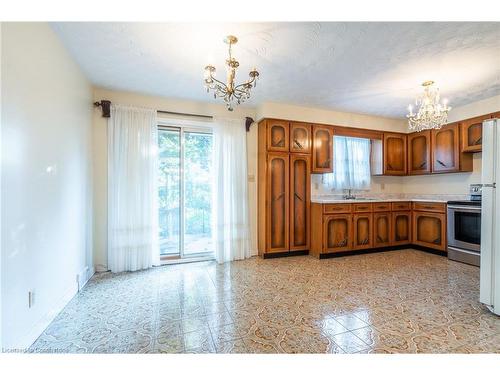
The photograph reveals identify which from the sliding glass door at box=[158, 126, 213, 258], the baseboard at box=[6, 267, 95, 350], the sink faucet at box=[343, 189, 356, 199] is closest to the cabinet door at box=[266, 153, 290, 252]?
the sliding glass door at box=[158, 126, 213, 258]

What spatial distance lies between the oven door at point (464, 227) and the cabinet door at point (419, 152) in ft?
3.18

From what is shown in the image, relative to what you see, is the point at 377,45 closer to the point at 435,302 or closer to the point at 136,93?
the point at 435,302

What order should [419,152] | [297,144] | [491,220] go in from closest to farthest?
1. [491,220]
2. [297,144]
3. [419,152]

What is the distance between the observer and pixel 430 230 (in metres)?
4.02

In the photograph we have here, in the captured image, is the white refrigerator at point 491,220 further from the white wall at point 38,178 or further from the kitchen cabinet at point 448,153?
the white wall at point 38,178

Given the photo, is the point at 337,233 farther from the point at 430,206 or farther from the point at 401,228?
the point at 430,206

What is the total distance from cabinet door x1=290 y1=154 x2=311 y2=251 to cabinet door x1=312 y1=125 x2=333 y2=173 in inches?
7.1

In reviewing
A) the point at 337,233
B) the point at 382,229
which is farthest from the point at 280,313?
the point at 382,229

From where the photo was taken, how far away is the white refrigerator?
198 centimetres

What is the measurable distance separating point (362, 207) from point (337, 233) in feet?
2.22

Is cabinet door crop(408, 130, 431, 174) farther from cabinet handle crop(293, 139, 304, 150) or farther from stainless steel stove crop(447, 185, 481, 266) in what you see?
cabinet handle crop(293, 139, 304, 150)

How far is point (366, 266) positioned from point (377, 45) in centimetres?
279
